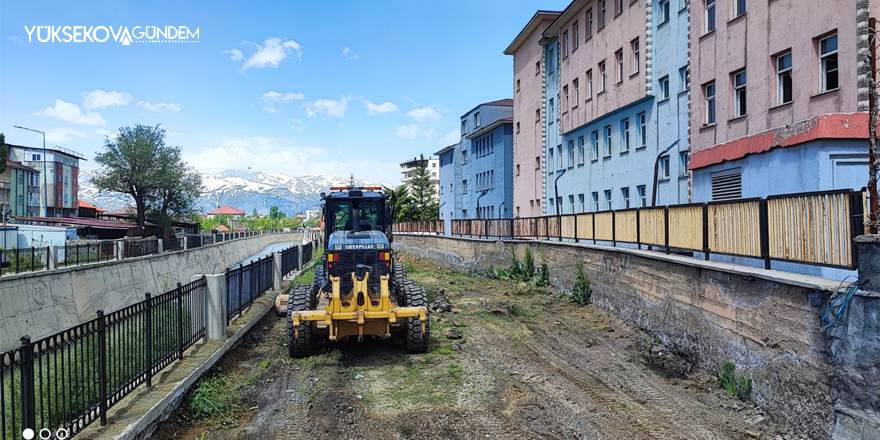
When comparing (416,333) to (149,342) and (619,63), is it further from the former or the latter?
(619,63)

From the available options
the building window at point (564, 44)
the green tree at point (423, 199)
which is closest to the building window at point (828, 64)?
the building window at point (564, 44)

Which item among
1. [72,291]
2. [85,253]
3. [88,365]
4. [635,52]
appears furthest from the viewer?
[635,52]

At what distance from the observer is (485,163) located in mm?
50750

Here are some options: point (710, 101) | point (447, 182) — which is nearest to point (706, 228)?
point (710, 101)

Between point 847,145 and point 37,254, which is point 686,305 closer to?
point 847,145

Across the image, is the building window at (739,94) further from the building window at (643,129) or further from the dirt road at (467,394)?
the dirt road at (467,394)

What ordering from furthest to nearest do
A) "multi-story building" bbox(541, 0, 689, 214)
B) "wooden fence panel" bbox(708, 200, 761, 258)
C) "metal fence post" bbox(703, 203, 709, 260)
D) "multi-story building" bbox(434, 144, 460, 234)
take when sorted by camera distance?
"multi-story building" bbox(434, 144, 460, 234)
"multi-story building" bbox(541, 0, 689, 214)
"metal fence post" bbox(703, 203, 709, 260)
"wooden fence panel" bbox(708, 200, 761, 258)

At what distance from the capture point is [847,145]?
13320 mm

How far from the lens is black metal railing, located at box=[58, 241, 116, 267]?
18.6 meters

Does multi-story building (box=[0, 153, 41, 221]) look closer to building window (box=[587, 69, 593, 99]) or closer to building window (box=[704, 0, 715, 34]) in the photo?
building window (box=[587, 69, 593, 99])

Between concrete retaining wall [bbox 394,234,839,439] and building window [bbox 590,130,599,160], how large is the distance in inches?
683

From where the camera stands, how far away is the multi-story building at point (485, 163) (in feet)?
153

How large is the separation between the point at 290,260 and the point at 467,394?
17.4 metres

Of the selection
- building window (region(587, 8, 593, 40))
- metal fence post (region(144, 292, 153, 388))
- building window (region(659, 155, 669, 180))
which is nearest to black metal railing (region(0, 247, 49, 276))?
metal fence post (region(144, 292, 153, 388))
